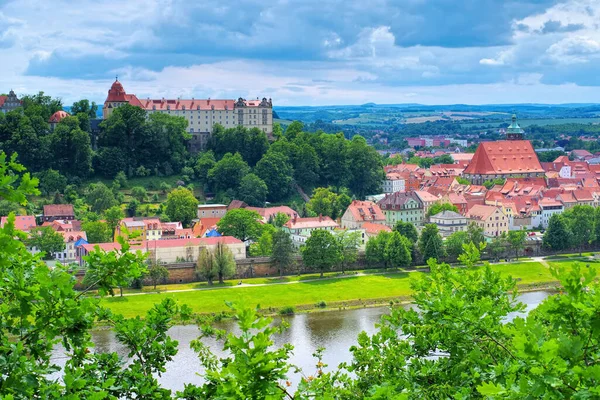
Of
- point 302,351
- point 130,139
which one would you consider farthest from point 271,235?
point 130,139

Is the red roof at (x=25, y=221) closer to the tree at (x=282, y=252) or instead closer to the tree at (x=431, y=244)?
the tree at (x=282, y=252)

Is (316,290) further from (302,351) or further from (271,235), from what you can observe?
(302,351)

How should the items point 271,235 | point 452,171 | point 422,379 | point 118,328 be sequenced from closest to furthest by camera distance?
point 118,328
point 422,379
point 271,235
point 452,171

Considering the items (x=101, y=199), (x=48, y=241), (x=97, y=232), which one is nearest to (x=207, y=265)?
(x=97, y=232)

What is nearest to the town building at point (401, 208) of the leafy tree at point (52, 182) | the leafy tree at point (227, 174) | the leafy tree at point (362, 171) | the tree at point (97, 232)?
the leafy tree at point (227, 174)

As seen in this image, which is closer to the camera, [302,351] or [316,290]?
[302,351]

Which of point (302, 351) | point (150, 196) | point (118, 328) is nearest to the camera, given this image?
point (118, 328)

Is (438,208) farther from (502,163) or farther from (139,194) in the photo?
(502,163)
